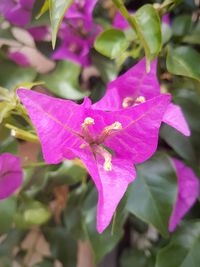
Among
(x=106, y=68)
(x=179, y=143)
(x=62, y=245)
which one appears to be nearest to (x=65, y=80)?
(x=106, y=68)

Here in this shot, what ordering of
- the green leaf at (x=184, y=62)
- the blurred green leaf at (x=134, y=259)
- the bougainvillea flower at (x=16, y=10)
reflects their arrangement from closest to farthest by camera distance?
the green leaf at (x=184, y=62), the bougainvillea flower at (x=16, y=10), the blurred green leaf at (x=134, y=259)

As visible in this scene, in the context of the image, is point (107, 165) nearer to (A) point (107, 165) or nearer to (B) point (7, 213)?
(A) point (107, 165)

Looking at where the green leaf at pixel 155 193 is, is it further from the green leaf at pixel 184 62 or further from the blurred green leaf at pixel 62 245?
the blurred green leaf at pixel 62 245

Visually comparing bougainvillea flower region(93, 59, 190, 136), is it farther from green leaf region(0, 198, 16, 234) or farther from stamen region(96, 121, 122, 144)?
green leaf region(0, 198, 16, 234)

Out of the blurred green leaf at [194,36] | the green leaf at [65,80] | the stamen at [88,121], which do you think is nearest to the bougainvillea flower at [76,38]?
the green leaf at [65,80]

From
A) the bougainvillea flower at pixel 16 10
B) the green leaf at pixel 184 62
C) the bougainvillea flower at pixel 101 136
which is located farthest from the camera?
the bougainvillea flower at pixel 16 10

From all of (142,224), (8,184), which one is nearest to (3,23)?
(8,184)

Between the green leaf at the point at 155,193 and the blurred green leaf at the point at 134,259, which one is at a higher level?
the green leaf at the point at 155,193
